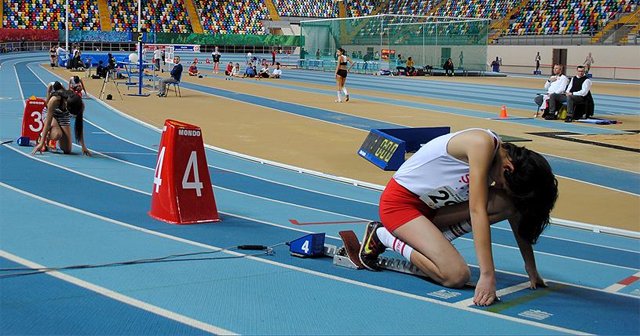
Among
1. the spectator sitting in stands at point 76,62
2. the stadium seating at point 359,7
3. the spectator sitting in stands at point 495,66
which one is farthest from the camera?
the stadium seating at point 359,7

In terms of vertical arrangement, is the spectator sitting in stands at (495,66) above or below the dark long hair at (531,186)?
above

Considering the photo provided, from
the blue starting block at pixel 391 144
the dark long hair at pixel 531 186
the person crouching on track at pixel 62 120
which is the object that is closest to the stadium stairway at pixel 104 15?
the person crouching on track at pixel 62 120

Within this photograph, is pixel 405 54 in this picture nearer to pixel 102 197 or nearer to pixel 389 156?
pixel 389 156

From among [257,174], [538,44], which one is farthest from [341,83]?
[538,44]

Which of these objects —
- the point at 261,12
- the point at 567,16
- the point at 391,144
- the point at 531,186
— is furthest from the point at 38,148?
the point at 261,12

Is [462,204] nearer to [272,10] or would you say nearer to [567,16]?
[567,16]

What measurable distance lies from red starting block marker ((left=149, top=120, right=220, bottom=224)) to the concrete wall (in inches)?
1837

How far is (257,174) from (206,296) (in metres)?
6.16

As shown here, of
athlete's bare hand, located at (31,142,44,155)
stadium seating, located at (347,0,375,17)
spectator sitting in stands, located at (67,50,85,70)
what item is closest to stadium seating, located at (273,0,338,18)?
stadium seating, located at (347,0,375,17)

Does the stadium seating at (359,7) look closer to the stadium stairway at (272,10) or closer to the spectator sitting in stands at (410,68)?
the stadium stairway at (272,10)

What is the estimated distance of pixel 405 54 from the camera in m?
49.2

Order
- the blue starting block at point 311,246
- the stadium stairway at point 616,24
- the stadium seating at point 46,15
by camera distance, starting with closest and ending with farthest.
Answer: the blue starting block at point 311,246 → the stadium stairway at point 616,24 → the stadium seating at point 46,15

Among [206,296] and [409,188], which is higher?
[409,188]

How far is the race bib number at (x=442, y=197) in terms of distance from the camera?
17.9 feet
